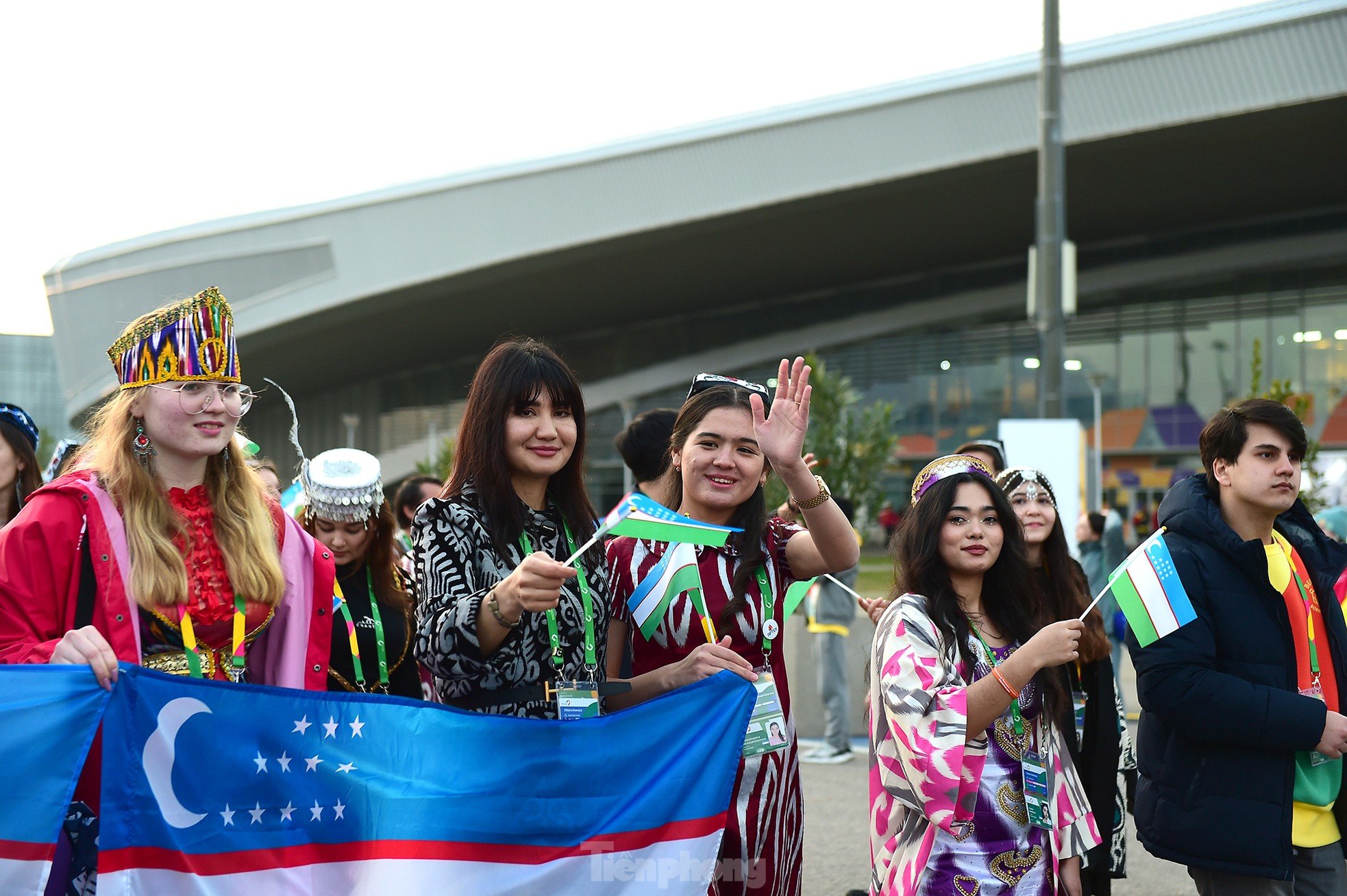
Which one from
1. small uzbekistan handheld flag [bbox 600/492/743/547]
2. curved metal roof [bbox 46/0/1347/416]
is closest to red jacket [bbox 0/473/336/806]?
small uzbekistan handheld flag [bbox 600/492/743/547]

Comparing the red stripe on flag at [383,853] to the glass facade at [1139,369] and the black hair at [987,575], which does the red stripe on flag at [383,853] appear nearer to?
the black hair at [987,575]

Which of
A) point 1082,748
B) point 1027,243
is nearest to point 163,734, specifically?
point 1082,748

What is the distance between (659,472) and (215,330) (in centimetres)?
256

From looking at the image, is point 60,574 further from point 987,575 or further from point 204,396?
point 987,575

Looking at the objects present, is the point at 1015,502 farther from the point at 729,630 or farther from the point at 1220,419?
the point at 729,630

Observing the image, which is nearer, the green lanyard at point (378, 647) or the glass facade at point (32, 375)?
the green lanyard at point (378, 647)

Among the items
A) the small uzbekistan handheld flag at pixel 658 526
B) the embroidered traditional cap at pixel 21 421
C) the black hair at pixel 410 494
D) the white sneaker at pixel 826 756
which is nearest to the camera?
the small uzbekistan handheld flag at pixel 658 526

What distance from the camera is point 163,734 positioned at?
2639 millimetres

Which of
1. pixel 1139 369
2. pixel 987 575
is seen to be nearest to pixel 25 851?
pixel 987 575

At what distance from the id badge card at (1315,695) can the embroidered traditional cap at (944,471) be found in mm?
1150

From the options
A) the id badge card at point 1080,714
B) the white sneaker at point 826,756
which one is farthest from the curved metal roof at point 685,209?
the id badge card at point 1080,714

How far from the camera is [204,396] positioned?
2801 millimetres

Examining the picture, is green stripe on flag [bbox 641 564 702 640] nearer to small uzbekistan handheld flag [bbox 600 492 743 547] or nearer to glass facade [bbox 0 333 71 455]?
small uzbekistan handheld flag [bbox 600 492 743 547]

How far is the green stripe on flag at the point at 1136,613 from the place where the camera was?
343 centimetres
